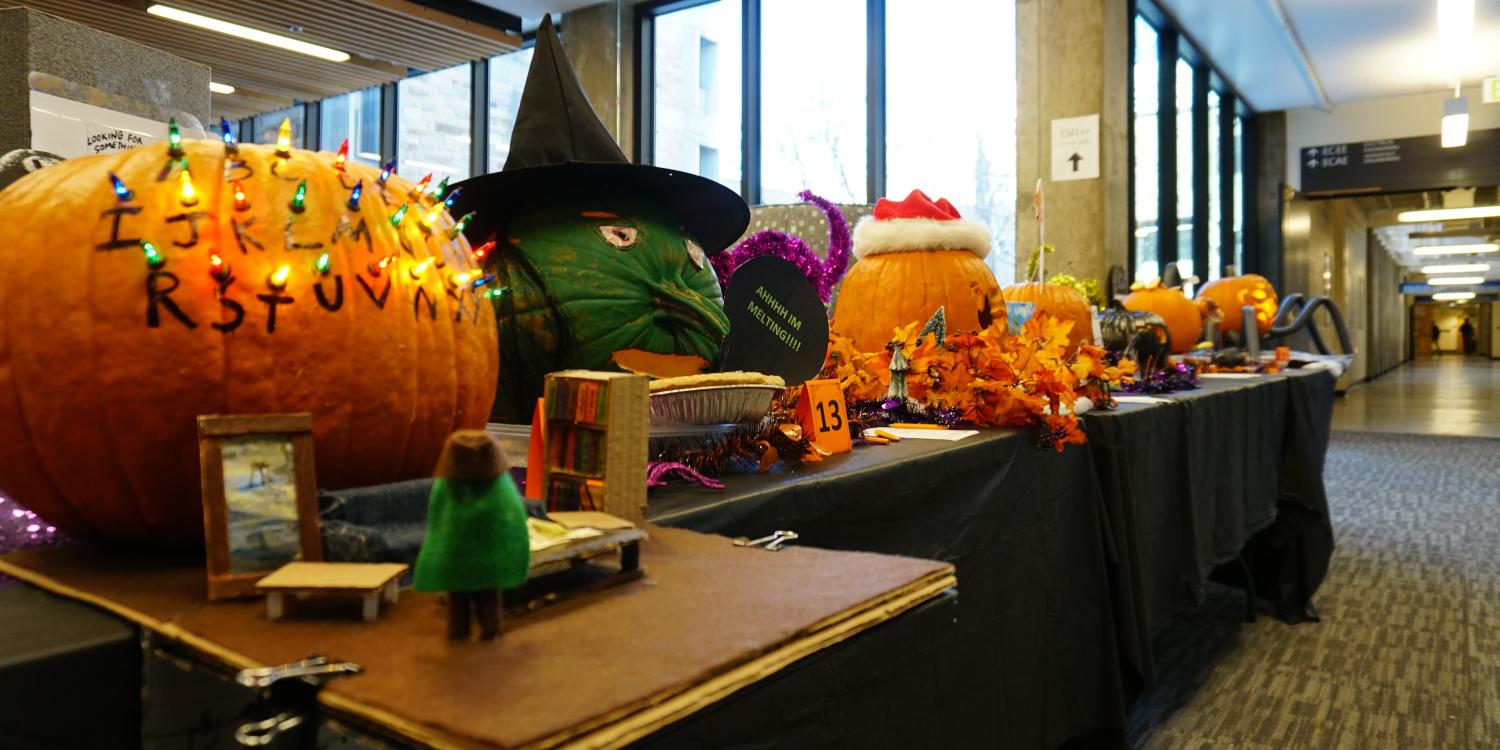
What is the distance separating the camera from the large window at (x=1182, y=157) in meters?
7.82

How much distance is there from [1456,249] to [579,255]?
28073 millimetres

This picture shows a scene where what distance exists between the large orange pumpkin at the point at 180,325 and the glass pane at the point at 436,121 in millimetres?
8527

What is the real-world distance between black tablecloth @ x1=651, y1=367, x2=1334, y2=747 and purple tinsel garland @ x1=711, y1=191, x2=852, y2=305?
0.39m

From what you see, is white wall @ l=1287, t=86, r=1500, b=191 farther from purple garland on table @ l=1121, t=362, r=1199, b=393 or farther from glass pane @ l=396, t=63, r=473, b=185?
purple garland on table @ l=1121, t=362, r=1199, b=393

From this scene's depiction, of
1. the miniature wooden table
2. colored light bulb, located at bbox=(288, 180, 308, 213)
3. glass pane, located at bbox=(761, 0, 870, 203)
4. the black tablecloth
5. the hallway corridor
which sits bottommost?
the hallway corridor

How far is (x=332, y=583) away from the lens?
20.3 inches

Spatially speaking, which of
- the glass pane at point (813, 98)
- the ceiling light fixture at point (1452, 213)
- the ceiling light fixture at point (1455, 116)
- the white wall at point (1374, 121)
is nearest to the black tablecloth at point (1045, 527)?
the glass pane at point (813, 98)

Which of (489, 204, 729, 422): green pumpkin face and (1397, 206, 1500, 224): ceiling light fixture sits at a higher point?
(1397, 206, 1500, 224): ceiling light fixture

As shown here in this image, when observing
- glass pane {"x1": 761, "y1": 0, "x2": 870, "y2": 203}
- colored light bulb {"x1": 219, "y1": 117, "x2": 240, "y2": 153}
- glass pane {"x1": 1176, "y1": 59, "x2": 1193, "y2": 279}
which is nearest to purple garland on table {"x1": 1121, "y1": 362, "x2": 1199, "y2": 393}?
Answer: colored light bulb {"x1": 219, "y1": 117, "x2": 240, "y2": 153}

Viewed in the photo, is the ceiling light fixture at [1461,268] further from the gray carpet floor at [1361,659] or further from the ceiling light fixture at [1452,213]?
the gray carpet floor at [1361,659]

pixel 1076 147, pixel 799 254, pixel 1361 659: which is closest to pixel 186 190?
pixel 799 254

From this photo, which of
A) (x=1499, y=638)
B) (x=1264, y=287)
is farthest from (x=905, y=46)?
(x=1499, y=638)

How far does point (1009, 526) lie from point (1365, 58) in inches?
382

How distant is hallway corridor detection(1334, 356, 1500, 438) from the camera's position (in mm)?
9203
